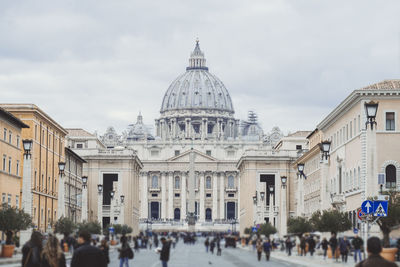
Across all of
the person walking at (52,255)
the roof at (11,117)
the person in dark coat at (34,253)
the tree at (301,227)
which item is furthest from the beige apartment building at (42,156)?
the person walking at (52,255)

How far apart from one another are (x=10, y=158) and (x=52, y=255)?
200 feet

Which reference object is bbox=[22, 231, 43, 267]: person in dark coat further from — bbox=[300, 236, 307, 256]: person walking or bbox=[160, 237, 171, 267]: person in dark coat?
bbox=[300, 236, 307, 256]: person walking

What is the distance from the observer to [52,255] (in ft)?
56.0

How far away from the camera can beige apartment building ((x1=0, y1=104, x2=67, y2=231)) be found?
286 ft

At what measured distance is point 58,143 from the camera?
343 feet

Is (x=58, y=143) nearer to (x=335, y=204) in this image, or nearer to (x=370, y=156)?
(x=335, y=204)

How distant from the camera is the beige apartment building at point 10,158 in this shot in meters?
73.1

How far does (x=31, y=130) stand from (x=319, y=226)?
1251 inches

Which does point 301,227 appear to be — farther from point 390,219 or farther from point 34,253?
point 34,253

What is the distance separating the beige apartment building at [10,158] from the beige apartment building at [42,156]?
66.7 inches

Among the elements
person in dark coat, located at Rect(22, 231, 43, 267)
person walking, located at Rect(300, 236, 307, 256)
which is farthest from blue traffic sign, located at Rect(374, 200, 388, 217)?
person walking, located at Rect(300, 236, 307, 256)

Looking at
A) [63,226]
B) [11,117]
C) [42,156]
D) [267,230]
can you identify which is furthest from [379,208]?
[267,230]

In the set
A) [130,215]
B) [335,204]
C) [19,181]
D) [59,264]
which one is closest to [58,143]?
[19,181]

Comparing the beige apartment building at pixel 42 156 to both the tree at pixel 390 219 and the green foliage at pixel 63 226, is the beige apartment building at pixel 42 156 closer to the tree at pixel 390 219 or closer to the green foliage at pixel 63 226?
the green foliage at pixel 63 226
